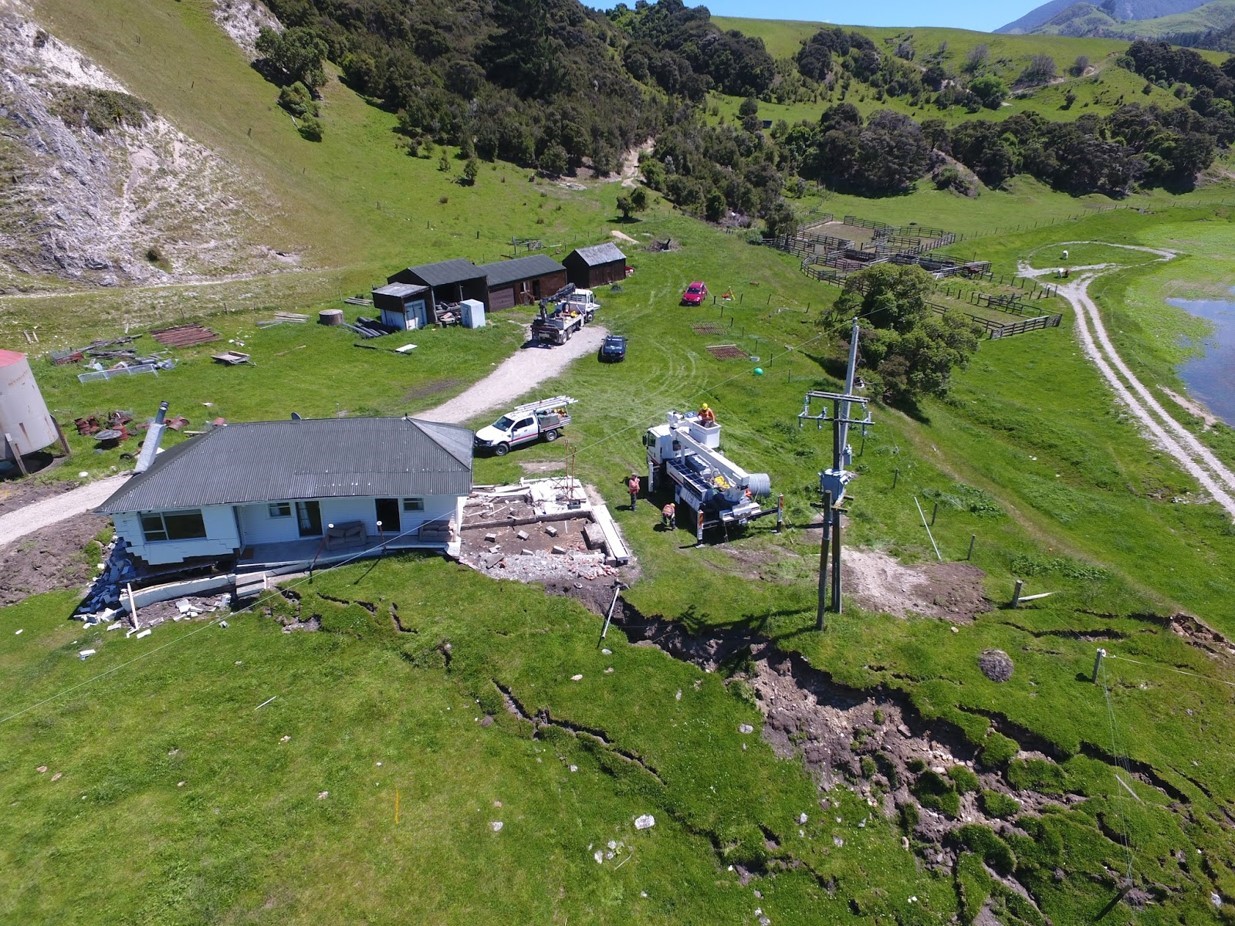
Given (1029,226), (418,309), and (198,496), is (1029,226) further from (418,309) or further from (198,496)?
(198,496)

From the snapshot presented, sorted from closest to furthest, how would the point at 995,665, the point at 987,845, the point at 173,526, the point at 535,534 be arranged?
the point at 987,845, the point at 995,665, the point at 173,526, the point at 535,534

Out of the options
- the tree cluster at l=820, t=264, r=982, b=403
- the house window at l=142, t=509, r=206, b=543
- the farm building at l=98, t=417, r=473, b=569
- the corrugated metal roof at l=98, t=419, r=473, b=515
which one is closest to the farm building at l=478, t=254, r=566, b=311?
the tree cluster at l=820, t=264, r=982, b=403

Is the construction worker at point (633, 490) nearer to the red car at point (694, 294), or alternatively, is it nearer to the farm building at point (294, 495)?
the farm building at point (294, 495)

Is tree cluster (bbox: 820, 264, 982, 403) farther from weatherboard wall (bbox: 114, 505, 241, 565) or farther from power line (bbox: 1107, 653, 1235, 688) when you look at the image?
weatherboard wall (bbox: 114, 505, 241, 565)

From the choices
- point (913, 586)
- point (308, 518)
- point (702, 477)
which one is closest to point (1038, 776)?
point (913, 586)

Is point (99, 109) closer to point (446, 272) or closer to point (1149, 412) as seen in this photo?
point (446, 272)

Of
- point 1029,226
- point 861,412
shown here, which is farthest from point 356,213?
point 1029,226
